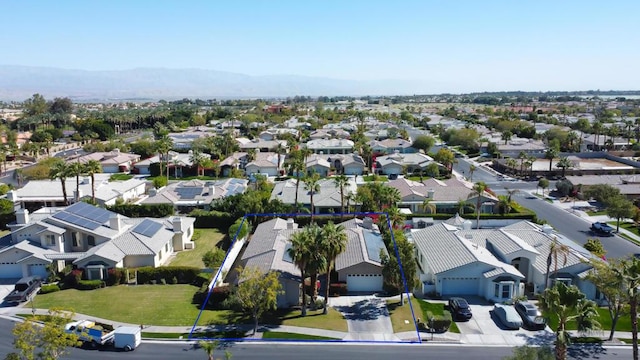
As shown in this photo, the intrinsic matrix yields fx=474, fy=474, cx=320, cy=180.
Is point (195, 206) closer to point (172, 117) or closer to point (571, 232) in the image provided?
point (571, 232)

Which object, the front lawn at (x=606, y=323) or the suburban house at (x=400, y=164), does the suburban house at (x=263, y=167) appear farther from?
the front lawn at (x=606, y=323)

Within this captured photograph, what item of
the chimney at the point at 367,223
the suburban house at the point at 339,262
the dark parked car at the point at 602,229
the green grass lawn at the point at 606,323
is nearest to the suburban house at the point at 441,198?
the dark parked car at the point at 602,229

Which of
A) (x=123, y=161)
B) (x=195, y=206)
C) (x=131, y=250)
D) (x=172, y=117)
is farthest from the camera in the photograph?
(x=172, y=117)

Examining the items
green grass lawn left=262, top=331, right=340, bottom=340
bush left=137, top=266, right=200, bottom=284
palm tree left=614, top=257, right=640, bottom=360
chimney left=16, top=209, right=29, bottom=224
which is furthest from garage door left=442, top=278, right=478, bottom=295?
chimney left=16, top=209, right=29, bottom=224

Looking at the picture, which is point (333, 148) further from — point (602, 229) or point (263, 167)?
point (602, 229)

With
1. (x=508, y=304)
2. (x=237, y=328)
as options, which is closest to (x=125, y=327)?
(x=237, y=328)

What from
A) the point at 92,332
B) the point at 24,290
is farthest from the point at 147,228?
the point at 92,332
